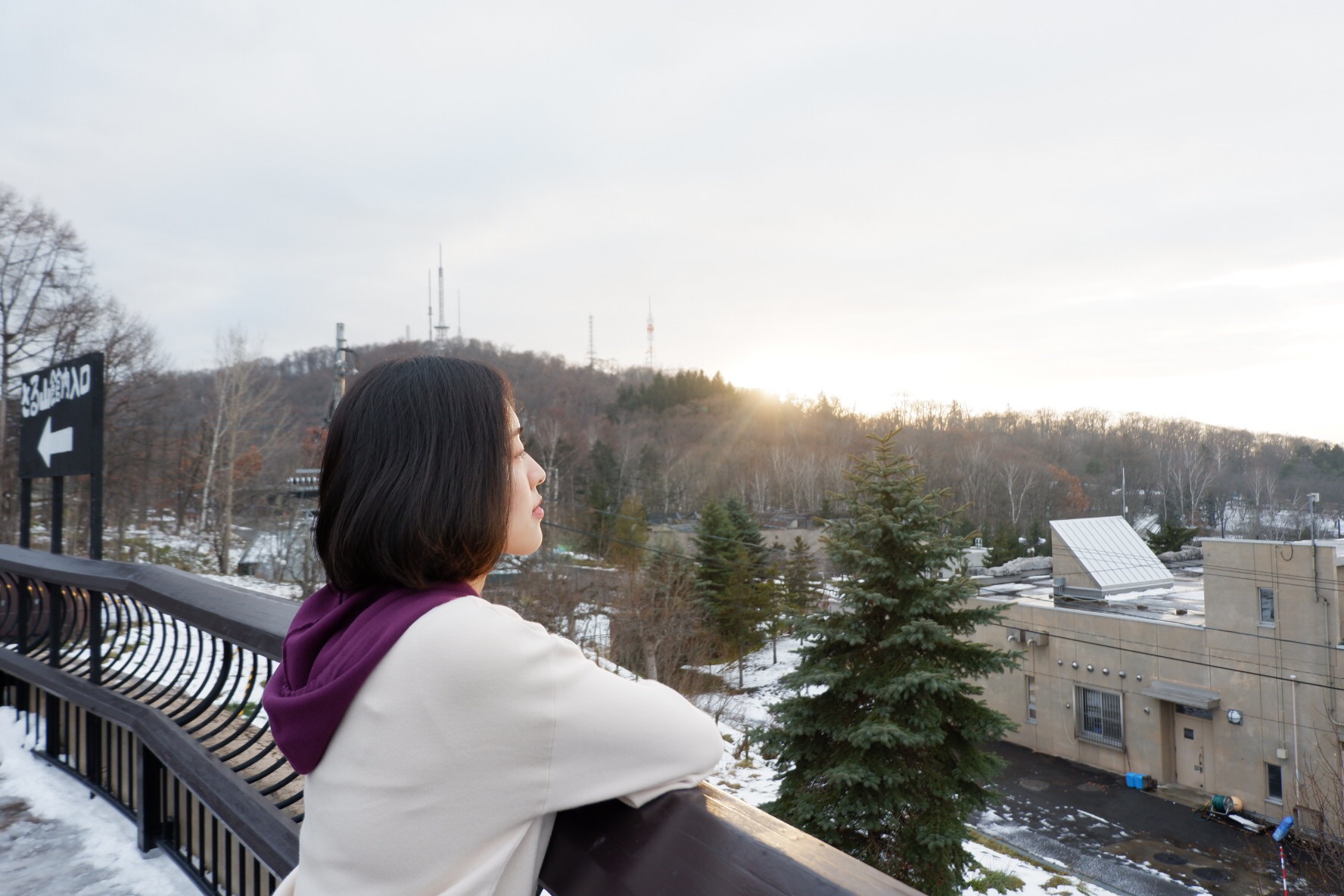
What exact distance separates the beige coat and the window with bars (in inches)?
791

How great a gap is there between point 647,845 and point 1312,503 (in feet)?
88.3

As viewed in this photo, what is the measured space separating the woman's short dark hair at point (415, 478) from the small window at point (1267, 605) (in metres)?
19.2

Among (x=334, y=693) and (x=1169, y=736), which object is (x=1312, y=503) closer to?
(x=1169, y=736)

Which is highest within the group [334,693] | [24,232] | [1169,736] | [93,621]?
[24,232]

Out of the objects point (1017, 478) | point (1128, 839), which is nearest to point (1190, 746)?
point (1128, 839)

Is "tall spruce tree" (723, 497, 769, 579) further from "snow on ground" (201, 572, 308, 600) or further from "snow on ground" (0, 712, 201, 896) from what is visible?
"snow on ground" (0, 712, 201, 896)

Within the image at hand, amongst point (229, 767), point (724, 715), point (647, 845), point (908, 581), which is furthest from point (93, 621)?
point (724, 715)

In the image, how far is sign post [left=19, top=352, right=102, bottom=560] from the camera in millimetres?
3506

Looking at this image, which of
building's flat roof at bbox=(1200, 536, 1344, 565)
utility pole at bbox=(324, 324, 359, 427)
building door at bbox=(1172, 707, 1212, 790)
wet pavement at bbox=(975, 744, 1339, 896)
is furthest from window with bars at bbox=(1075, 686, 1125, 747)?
utility pole at bbox=(324, 324, 359, 427)

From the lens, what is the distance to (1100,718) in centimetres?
1808

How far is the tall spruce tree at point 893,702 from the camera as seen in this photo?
9000 millimetres

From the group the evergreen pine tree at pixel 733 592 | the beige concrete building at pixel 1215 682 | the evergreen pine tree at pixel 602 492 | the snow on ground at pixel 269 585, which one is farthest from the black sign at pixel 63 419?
the evergreen pine tree at pixel 602 492

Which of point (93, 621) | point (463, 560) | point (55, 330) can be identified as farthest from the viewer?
point (55, 330)

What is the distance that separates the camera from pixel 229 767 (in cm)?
202
